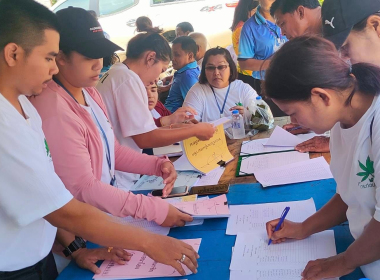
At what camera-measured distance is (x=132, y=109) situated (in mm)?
1923

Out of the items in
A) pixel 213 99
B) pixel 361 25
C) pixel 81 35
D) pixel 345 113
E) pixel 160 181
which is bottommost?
pixel 213 99

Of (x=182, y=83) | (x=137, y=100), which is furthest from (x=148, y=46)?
(x=182, y=83)

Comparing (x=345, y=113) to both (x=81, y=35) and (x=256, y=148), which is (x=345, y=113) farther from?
(x=256, y=148)

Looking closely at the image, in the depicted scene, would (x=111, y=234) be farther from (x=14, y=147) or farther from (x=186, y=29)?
(x=186, y=29)

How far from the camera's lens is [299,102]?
1044mm

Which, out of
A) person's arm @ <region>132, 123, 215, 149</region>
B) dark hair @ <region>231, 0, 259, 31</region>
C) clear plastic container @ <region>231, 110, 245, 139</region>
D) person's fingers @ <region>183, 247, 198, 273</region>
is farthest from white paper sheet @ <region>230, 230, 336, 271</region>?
dark hair @ <region>231, 0, 259, 31</region>

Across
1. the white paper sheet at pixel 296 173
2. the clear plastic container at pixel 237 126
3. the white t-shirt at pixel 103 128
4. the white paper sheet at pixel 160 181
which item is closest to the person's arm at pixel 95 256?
the white t-shirt at pixel 103 128

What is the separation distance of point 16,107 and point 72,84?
42cm

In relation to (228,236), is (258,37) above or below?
below

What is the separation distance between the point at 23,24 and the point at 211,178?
1.11m

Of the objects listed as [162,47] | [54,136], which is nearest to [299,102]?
[54,136]

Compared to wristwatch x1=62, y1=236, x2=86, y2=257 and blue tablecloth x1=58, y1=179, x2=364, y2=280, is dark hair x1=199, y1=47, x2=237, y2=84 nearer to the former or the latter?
blue tablecloth x1=58, y1=179, x2=364, y2=280

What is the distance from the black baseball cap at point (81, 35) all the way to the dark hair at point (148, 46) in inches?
22.1

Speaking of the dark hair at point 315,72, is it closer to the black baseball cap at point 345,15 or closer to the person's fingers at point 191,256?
the black baseball cap at point 345,15
